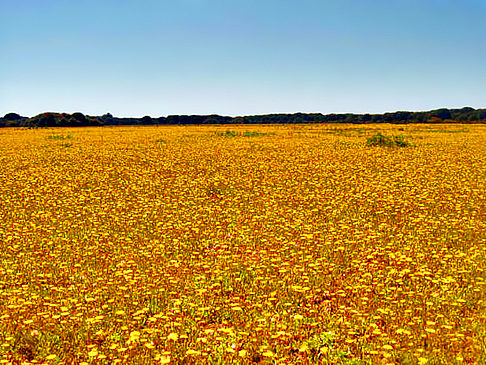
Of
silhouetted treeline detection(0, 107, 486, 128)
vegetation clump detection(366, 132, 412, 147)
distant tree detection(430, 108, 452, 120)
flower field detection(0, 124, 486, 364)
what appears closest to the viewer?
flower field detection(0, 124, 486, 364)

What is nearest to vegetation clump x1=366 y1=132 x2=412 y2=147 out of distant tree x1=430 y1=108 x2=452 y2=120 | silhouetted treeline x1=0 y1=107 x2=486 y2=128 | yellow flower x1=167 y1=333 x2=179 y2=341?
yellow flower x1=167 y1=333 x2=179 y2=341

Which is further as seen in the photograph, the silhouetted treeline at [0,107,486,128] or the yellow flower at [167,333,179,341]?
the silhouetted treeline at [0,107,486,128]

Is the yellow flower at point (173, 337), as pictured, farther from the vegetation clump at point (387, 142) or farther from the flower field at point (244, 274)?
the vegetation clump at point (387, 142)

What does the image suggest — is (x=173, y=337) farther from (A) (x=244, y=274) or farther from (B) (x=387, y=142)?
(B) (x=387, y=142)

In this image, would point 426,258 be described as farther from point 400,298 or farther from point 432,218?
point 432,218

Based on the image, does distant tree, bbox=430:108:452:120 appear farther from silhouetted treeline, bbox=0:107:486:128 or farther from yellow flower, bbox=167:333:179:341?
yellow flower, bbox=167:333:179:341

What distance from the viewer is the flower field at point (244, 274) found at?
5070 mm

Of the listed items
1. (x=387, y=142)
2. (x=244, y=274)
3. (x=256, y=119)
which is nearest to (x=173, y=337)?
(x=244, y=274)

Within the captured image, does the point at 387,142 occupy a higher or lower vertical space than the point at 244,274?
higher

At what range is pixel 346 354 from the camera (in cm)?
479

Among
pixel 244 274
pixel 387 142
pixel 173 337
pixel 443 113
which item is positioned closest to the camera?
pixel 173 337

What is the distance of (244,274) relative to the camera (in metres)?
7.42

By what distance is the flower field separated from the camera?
5.07 meters

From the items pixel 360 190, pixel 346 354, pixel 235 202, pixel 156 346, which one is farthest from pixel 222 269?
pixel 360 190
